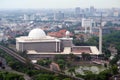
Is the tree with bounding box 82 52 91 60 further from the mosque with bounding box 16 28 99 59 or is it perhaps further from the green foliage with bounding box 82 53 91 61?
the mosque with bounding box 16 28 99 59

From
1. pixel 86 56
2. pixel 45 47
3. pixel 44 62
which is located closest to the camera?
pixel 44 62

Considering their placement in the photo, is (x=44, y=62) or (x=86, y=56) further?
(x=86, y=56)

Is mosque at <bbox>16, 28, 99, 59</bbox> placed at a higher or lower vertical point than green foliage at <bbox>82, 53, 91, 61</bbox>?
higher

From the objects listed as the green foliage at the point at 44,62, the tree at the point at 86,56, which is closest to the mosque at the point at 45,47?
the tree at the point at 86,56

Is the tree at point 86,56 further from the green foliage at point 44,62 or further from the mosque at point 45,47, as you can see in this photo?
the green foliage at point 44,62

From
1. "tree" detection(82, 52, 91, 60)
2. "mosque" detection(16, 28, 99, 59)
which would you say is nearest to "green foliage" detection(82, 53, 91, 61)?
"tree" detection(82, 52, 91, 60)

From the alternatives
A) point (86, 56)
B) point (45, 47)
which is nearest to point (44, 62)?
point (86, 56)

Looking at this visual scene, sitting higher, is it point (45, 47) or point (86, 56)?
point (45, 47)

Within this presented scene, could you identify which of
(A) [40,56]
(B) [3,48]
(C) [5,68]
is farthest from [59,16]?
(C) [5,68]

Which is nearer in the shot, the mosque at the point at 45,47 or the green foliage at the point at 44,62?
the green foliage at the point at 44,62

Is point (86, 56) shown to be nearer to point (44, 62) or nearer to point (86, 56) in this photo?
point (86, 56)

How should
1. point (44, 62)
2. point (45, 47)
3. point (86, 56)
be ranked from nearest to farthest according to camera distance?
point (44, 62) → point (86, 56) → point (45, 47)
